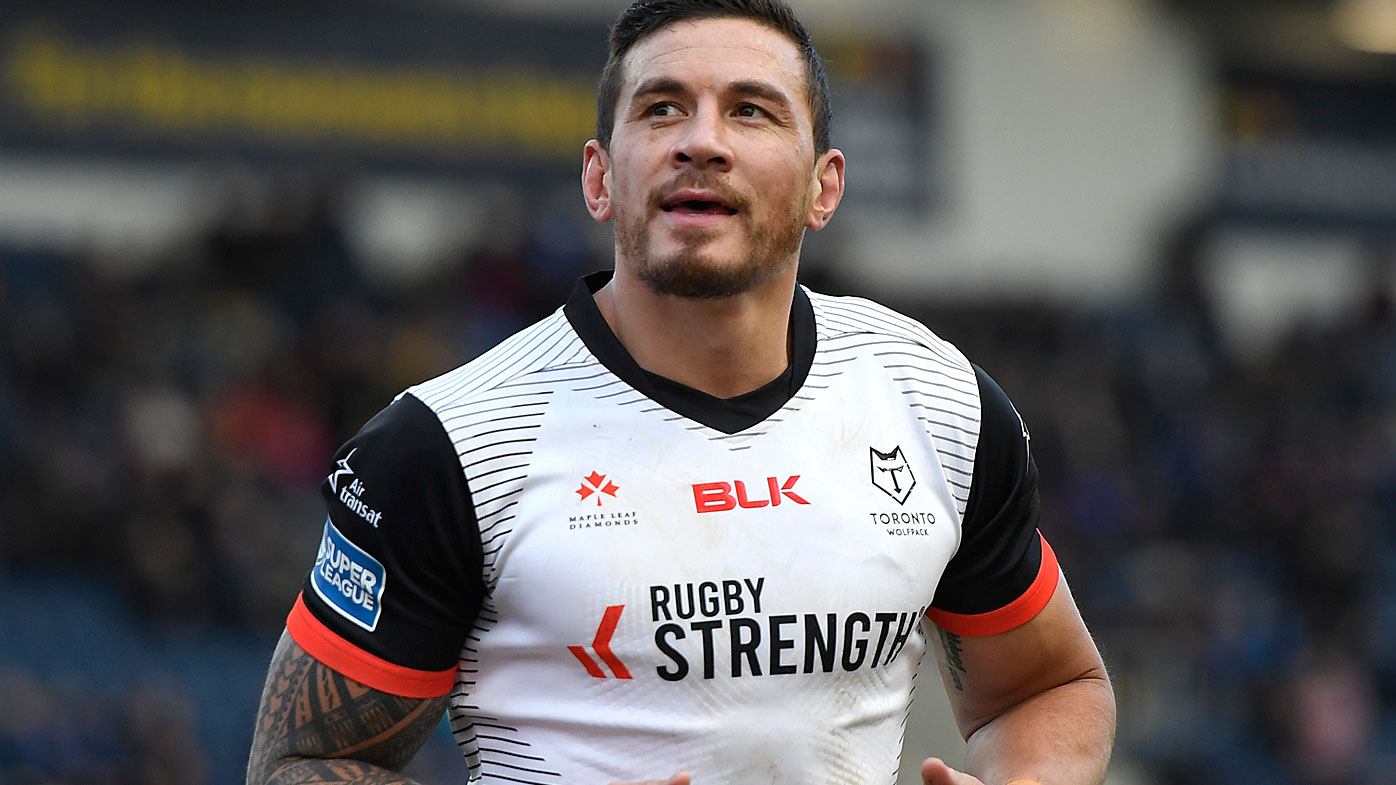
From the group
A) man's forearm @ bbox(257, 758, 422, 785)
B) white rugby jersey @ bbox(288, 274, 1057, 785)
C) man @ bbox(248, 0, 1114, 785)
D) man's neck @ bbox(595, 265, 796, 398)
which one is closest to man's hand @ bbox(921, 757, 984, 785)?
man @ bbox(248, 0, 1114, 785)

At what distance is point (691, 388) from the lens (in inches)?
121

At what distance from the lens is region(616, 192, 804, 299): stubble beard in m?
2.95

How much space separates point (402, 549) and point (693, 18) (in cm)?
102

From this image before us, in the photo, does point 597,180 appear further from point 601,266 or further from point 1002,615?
point 601,266

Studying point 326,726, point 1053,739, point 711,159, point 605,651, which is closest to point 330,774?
point 326,726

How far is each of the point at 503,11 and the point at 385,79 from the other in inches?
51.1

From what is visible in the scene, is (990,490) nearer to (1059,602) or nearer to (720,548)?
(1059,602)

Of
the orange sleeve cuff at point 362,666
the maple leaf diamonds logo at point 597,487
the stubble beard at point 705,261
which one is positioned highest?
the stubble beard at point 705,261

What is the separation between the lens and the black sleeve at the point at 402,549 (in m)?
2.85

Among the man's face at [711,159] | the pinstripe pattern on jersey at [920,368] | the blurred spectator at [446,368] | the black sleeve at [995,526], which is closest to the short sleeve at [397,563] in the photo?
the man's face at [711,159]

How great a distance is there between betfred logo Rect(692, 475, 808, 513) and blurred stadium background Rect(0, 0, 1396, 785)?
413 centimetres

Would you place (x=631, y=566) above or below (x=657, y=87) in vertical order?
below

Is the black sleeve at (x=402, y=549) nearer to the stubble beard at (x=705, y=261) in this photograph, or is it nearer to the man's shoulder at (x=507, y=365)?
the man's shoulder at (x=507, y=365)

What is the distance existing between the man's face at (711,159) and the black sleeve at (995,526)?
48 centimetres
